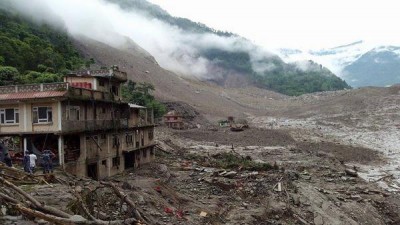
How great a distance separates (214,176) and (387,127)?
60.1 metres

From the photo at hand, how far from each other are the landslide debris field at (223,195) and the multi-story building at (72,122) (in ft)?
8.89

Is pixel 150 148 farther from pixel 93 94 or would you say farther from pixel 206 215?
pixel 206 215

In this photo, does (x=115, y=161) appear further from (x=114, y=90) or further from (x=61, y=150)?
(x=61, y=150)

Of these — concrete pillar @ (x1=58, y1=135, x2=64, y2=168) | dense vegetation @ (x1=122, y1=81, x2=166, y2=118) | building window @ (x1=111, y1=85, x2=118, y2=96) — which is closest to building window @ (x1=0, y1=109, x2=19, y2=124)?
concrete pillar @ (x1=58, y1=135, x2=64, y2=168)

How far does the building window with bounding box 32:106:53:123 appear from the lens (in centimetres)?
2978

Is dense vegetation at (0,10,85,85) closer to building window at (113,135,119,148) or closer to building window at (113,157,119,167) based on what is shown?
building window at (113,135,119,148)

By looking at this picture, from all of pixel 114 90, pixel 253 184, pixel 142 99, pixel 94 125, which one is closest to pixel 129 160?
pixel 114 90

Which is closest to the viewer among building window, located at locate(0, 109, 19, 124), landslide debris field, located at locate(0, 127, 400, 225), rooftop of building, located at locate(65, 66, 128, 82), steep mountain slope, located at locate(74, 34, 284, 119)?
landslide debris field, located at locate(0, 127, 400, 225)

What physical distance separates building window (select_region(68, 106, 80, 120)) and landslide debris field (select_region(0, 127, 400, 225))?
5551 mm

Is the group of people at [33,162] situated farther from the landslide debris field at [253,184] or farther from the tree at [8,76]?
the tree at [8,76]

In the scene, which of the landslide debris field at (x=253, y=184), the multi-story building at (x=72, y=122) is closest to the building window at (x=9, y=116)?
the multi-story building at (x=72, y=122)

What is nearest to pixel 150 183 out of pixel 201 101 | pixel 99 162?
pixel 99 162

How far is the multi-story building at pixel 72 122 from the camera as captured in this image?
29703 millimetres

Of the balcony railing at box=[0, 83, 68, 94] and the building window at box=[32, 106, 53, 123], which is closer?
the building window at box=[32, 106, 53, 123]
